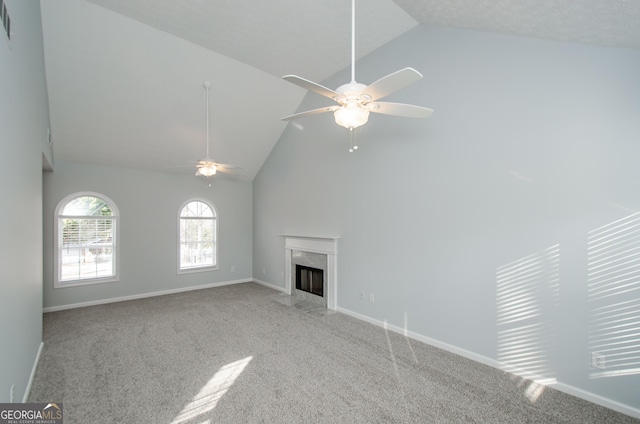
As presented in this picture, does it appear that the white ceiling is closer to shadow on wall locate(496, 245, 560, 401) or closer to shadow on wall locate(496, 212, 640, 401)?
shadow on wall locate(496, 212, 640, 401)

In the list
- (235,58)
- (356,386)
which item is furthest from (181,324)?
(235,58)

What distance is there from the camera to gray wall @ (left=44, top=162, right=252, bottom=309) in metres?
5.41

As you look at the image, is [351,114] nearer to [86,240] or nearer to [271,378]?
[271,378]

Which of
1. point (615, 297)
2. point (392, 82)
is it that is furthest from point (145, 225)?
point (615, 297)

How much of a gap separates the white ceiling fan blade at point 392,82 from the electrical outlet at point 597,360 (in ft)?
9.29

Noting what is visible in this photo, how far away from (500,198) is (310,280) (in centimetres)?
377

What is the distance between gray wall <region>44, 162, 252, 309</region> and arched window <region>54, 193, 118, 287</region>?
0.11 m

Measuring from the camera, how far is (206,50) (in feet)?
14.5

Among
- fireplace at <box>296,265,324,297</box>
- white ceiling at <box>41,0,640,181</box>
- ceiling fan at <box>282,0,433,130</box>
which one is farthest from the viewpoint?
fireplace at <box>296,265,324,297</box>

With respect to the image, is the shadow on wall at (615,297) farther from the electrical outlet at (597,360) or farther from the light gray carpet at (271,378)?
the light gray carpet at (271,378)

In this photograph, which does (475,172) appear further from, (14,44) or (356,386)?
(14,44)

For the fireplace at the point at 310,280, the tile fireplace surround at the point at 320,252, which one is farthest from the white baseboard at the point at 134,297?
the fireplace at the point at 310,280

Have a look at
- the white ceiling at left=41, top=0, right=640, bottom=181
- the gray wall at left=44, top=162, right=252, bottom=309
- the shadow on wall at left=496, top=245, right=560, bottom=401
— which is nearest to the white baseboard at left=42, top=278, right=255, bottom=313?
the gray wall at left=44, top=162, right=252, bottom=309

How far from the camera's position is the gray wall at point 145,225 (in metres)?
5.41
